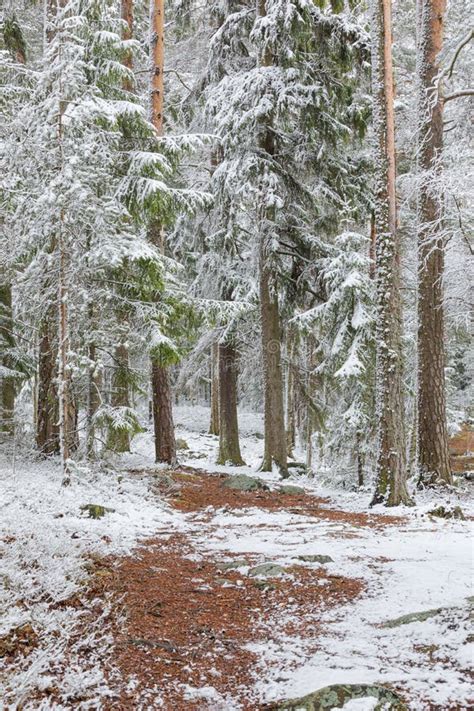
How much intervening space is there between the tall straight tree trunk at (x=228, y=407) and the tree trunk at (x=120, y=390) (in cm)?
277

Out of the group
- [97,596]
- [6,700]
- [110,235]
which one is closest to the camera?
[6,700]

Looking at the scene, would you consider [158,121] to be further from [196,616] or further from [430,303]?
[196,616]

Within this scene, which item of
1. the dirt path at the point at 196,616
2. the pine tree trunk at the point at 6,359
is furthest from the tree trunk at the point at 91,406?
the dirt path at the point at 196,616

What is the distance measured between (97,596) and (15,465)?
6356 mm

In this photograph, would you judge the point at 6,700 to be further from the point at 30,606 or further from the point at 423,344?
the point at 423,344

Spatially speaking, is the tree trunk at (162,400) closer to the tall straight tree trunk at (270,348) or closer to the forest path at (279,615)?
the tall straight tree trunk at (270,348)

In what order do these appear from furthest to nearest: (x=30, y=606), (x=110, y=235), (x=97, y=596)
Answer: (x=110, y=235), (x=97, y=596), (x=30, y=606)

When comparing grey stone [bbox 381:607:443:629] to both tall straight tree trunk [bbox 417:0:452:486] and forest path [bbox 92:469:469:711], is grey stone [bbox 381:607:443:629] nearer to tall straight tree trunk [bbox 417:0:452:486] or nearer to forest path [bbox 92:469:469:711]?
forest path [bbox 92:469:469:711]

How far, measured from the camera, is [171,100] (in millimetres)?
17766

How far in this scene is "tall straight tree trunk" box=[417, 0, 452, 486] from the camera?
10406 mm

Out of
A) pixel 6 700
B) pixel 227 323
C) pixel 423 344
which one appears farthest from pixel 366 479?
pixel 6 700

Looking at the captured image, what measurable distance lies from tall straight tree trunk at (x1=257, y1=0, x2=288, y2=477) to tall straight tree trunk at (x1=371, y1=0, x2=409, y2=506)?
466cm

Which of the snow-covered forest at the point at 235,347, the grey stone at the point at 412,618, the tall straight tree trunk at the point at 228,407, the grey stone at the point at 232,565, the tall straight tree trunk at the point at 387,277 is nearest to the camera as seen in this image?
the snow-covered forest at the point at 235,347

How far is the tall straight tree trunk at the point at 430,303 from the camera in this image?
10.4 metres
